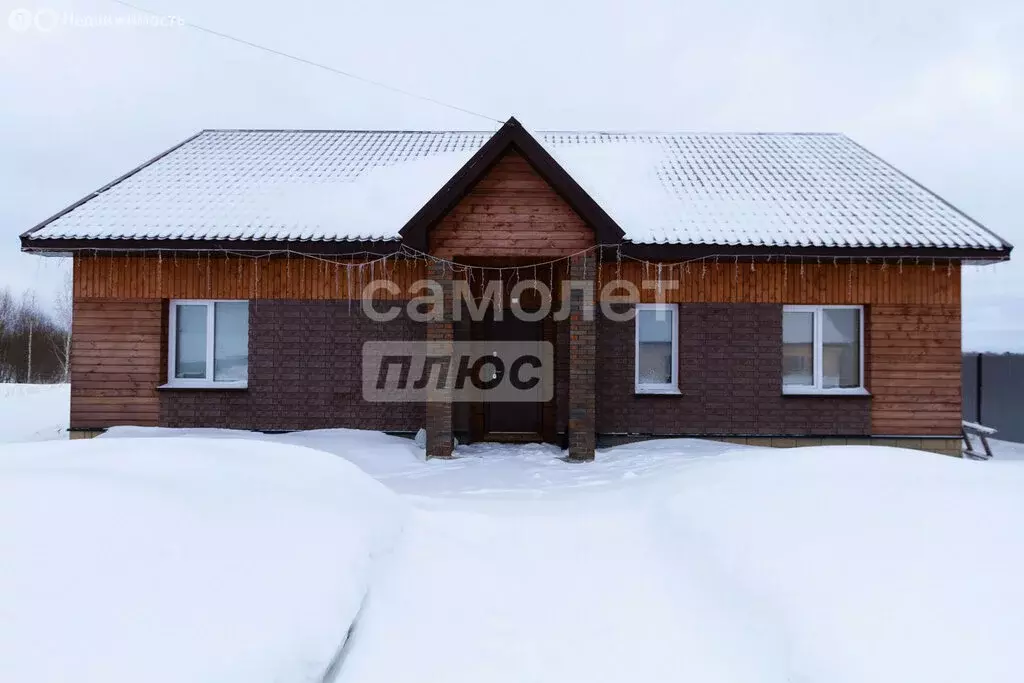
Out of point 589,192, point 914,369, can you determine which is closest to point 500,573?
point 589,192

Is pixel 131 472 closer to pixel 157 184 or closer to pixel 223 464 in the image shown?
pixel 223 464

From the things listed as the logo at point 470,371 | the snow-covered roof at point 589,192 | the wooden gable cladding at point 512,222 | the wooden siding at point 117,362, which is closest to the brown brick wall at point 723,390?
the logo at point 470,371

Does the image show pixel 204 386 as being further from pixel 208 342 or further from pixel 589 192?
pixel 589 192

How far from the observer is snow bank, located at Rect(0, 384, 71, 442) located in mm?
11492

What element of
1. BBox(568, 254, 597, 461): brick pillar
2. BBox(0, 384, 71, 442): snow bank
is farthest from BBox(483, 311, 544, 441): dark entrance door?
BBox(0, 384, 71, 442): snow bank

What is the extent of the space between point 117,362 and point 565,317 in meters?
7.28

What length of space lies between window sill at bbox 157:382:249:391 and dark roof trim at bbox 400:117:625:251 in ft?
12.8

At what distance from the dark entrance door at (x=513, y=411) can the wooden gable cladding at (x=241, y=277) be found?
63.5 inches

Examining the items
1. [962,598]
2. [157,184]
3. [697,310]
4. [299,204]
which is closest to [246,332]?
[299,204]

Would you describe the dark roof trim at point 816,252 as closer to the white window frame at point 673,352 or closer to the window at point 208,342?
the white window frame at point 673,352

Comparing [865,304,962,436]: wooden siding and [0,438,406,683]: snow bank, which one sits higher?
[865,304,962,436]: wooden siding

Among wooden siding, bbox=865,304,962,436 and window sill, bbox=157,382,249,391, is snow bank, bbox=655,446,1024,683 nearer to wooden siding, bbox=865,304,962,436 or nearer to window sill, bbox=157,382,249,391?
wooden siding, bbox=865,304,962,436

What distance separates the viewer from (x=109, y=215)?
944 cm

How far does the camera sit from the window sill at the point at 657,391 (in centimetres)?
937
